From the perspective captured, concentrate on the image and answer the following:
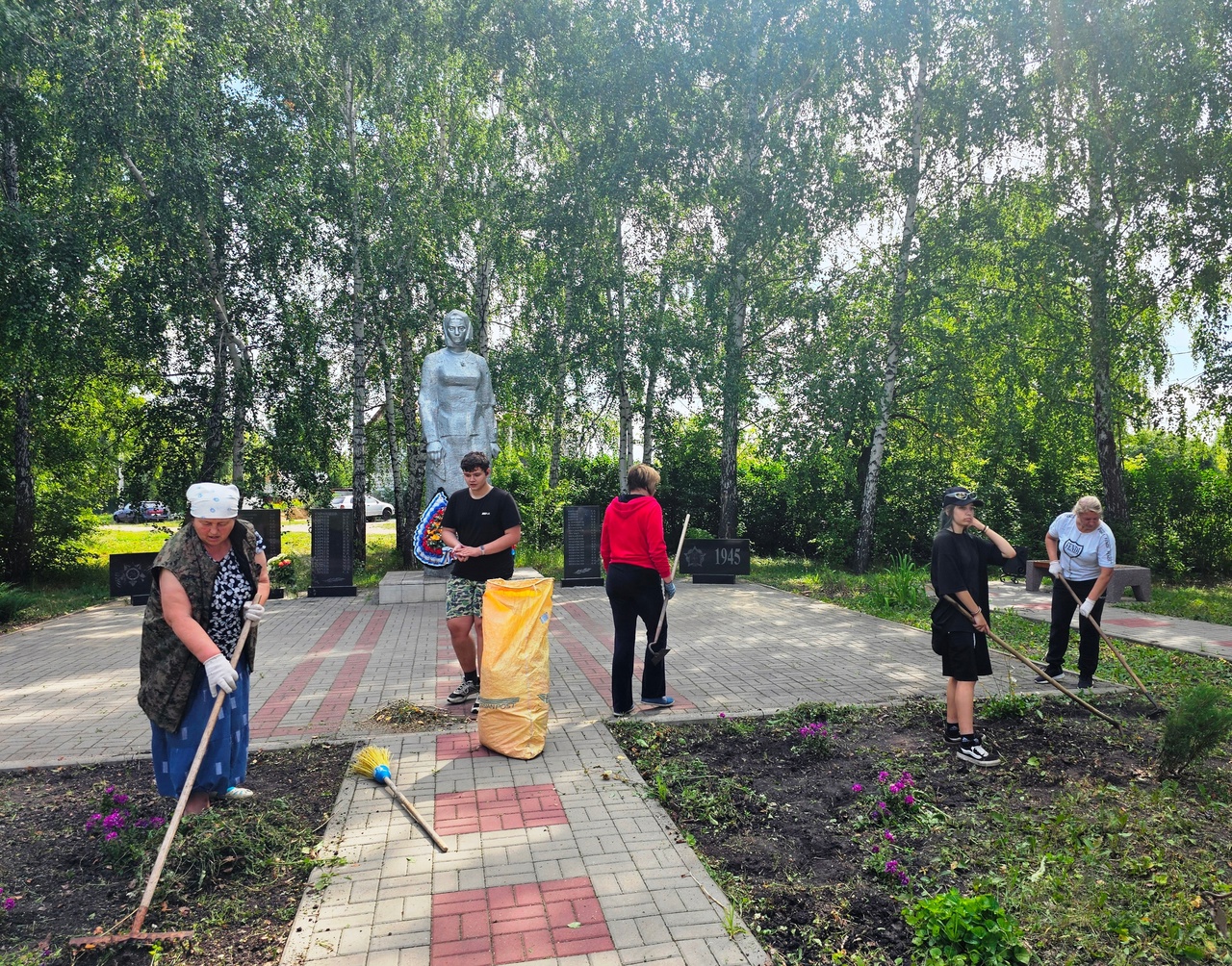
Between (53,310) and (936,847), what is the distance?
15.5 meters

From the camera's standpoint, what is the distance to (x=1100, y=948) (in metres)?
2.91

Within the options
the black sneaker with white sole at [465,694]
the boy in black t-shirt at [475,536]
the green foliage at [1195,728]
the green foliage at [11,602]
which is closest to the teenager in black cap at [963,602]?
the green foliage at [1195,728]

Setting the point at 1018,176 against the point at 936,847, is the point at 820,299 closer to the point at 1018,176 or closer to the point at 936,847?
the point at 1018,176

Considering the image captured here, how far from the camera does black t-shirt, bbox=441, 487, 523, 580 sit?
5906 mm

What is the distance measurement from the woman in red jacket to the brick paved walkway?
0.48 metres

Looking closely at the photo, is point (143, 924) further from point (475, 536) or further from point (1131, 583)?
point (1131, 583)

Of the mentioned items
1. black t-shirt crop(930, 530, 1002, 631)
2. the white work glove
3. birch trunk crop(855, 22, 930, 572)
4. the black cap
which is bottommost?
the white work glove

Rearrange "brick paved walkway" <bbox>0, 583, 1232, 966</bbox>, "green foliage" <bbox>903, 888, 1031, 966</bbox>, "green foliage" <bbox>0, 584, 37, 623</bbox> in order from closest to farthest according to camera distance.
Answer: "green foliage" <bbox>903, 888, 1031, 966</bbox> → "brick paved walkway" <bbox>0, 583, 1232, 966</bbox> → "green foliage" <bbox>0, 584, 37, 623</bbox>

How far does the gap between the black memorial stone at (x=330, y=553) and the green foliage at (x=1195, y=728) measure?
11.3 m

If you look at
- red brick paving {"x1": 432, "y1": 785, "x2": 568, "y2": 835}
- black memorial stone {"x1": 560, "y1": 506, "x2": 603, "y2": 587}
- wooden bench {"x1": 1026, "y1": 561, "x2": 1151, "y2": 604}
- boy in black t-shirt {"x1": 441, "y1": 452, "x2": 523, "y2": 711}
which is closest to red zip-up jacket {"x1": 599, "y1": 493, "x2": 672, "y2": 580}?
boy in black t-shirt {"x1": 441, "y1": 452, "x2": 523, "y2": 711}

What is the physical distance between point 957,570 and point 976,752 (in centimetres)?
114

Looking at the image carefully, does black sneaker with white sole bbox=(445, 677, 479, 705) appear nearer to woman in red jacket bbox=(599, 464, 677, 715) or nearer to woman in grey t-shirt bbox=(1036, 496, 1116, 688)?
woman in red jacket bbox=(599, 464, 677, 715)

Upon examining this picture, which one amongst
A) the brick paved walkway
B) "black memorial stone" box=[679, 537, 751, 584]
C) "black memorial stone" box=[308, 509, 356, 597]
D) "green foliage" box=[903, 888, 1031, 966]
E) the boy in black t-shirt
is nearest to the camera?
"green foliage" box=[903, 888, 1031, 966]

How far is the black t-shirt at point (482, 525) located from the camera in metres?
5.91
